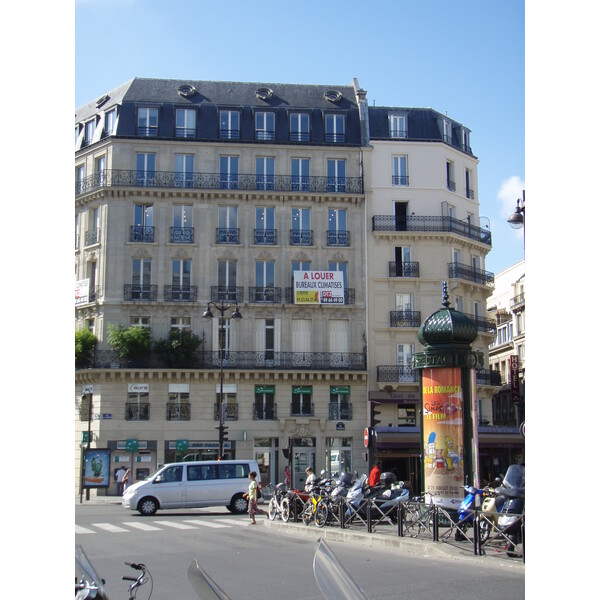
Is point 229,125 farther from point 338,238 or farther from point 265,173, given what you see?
point 338,238

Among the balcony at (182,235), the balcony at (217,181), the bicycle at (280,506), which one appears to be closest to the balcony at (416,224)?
the balcony at (217,181)

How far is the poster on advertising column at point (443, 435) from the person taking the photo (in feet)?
44.1

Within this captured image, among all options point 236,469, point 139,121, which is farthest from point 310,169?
point 236,469

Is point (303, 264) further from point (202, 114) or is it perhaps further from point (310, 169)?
point (202, 114)

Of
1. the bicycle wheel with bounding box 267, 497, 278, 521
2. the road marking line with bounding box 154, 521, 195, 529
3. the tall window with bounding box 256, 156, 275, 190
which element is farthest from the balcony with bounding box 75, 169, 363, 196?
the bicycle wheel with bounding box 267, 497, 278, 521

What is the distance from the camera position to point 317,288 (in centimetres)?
3588

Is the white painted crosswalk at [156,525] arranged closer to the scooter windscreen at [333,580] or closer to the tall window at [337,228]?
the scooter windscreen at [333,580]

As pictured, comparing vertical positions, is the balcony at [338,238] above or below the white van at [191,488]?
above

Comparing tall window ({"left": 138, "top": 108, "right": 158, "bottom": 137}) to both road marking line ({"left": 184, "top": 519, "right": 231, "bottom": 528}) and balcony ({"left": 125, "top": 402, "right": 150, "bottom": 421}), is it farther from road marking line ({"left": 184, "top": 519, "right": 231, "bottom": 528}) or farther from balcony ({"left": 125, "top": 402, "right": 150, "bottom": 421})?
road marking line ({"left": 184, "top": 519, "right": 231, "bottom": 528})

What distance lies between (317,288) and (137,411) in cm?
934

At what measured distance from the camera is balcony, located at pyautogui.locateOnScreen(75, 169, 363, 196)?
119 ft

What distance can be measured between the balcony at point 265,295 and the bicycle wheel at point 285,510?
738 inches
